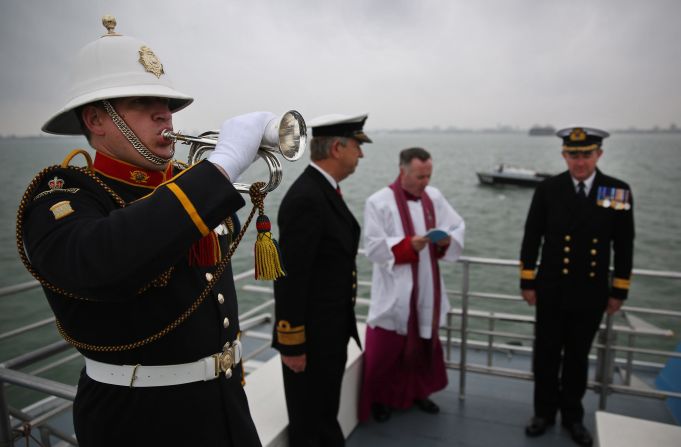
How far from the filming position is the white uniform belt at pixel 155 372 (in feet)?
3.94

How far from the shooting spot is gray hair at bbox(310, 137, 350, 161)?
250cm

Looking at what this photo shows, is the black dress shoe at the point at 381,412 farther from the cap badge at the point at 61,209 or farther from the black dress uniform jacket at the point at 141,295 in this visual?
the cap badge at the point at 61,209

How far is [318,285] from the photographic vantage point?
2.38 metres

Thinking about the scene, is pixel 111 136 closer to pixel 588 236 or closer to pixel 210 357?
pixel 210 357

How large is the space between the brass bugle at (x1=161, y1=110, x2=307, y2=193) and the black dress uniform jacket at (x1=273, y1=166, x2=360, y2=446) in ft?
3.61

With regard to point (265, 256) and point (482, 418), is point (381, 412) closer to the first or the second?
point (482, 418)

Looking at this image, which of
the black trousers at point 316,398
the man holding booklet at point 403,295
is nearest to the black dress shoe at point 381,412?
the man holding booklet at point 403,295

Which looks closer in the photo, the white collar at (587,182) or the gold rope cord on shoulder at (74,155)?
the gold rope cord on shoulder at (74,155)

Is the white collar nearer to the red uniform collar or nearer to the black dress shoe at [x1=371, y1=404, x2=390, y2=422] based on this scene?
the black dress shoe at [x1=371, y1=404, x2=390, y2=422]

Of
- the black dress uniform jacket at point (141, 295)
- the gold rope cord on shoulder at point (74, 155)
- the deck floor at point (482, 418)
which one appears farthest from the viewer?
the deck floor at point (482, 418)

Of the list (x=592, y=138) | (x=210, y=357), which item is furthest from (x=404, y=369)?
(x=210, y=357)

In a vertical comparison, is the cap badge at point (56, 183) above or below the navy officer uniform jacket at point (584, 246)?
above

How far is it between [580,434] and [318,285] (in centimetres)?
203

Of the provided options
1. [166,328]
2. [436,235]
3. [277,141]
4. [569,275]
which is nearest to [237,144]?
[277,141]
